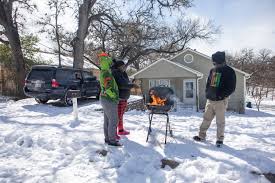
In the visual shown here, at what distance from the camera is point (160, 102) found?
6.48 metres

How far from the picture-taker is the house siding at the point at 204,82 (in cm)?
2641

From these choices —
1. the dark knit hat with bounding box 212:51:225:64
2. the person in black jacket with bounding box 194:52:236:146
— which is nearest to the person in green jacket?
the person in black jacket with bounding box 194:52:236:146

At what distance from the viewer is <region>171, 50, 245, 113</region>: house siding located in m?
26.4

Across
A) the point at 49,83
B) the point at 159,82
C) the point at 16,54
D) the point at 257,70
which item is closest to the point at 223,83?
the point at 49,83

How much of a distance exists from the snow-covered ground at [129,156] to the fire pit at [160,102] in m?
0.59

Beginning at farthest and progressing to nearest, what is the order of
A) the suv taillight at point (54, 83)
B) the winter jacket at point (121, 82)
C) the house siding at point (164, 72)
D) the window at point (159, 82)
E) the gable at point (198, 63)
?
the gable at point (198, 63), the window at point (159, 82), the house siding at point (164, 72), the suv taillight at point (54, 83), the winter jacket at point (121, 82)

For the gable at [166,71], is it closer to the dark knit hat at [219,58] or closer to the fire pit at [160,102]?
the fire pit at [160,102]

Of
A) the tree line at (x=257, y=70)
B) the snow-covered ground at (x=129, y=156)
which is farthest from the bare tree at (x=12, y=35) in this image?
the tree line at (x=257, y=70)

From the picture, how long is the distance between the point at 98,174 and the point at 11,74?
73.0 ft

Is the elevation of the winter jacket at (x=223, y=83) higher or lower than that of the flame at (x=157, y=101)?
higher

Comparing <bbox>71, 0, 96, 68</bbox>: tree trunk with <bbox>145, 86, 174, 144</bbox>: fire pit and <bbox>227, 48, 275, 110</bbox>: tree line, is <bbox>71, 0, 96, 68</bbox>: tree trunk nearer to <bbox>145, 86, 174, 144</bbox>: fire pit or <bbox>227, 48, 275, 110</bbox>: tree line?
<bbox>145, 86, 174, 144</bbox>: fire pit

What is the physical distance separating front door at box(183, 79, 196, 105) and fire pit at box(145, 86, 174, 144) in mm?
19294

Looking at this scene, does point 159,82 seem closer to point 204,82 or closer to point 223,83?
point 204,82

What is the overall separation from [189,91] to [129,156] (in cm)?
2101
